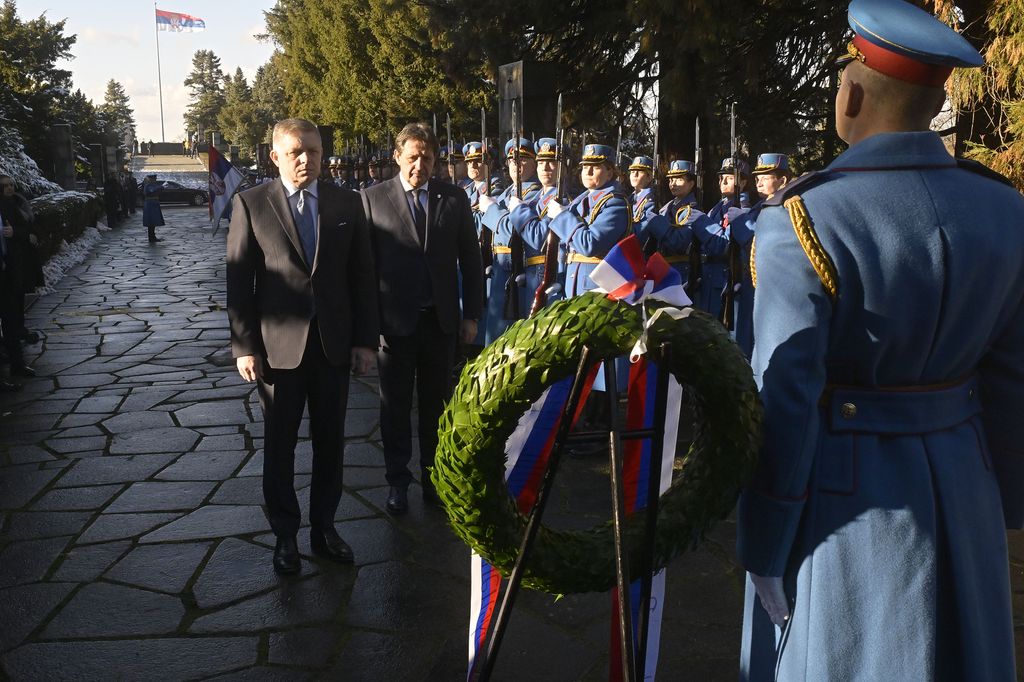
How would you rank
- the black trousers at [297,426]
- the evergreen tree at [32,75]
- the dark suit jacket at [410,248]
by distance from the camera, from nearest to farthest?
the black trousers at [297,426], the dark suit jacket at [410,248], the evergreen tree at [32,75]

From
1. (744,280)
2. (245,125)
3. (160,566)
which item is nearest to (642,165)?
(744,280)

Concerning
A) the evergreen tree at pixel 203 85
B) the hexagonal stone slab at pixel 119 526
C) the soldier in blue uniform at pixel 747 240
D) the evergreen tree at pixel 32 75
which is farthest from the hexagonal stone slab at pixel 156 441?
the evergreen tree at pixel 203 85

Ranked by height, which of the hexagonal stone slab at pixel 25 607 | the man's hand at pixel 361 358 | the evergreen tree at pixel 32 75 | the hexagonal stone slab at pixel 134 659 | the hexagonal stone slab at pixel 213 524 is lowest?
the hexagonal stone slab at pixel 134 659

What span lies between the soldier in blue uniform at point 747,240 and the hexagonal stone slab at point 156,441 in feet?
12.1

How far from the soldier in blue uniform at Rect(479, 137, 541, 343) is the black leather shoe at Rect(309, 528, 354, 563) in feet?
7.87

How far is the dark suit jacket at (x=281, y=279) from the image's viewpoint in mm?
3969

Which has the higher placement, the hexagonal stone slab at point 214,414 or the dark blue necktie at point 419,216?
the dark blue necktie at point 419,216

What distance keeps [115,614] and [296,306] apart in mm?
1404

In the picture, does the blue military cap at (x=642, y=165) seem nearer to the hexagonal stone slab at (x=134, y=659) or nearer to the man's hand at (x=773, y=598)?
the hexagonal stone slab at (x=134, y=659)

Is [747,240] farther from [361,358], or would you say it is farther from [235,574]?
[235,574]

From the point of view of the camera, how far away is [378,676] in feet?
11.0

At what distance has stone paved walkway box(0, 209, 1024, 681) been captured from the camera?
3480mm

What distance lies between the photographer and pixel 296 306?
158 inches

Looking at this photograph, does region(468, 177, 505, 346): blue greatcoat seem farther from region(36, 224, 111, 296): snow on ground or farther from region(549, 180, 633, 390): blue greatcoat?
region(36, 224, 111, 296): snow on ground
